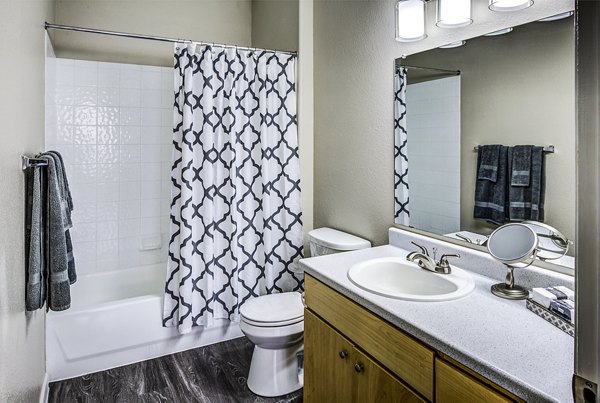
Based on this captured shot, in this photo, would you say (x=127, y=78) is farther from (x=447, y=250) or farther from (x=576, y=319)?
(x=576, y=319)

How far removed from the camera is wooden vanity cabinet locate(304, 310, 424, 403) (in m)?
1.23

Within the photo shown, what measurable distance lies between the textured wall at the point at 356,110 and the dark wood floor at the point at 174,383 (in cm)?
109

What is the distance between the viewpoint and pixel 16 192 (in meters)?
1.36

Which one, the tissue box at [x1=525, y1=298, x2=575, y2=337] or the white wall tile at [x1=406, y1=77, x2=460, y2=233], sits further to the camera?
the white wall tile at [x1=406, y1=77, x2=460, y2=233]

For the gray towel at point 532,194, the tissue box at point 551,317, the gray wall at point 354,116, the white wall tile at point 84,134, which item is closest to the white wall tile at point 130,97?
the white wall tile at point 84,134

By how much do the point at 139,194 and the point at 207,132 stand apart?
42.8 inches

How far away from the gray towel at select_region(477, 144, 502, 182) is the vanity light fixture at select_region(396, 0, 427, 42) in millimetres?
642

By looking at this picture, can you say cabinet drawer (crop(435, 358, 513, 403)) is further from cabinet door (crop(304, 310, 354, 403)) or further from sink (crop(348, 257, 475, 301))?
cabinet door (crop(304, 310, 354, 403))

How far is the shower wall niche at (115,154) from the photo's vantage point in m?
2.88

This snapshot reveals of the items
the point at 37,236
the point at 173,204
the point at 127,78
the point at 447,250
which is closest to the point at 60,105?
the point at 127,78

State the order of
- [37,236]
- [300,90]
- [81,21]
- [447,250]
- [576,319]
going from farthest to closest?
[81,21]
[300,90]
[447,250]
[37,236]
[576,319]

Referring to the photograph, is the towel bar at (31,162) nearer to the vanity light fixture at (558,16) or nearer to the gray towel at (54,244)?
the gray towel at (54,244)

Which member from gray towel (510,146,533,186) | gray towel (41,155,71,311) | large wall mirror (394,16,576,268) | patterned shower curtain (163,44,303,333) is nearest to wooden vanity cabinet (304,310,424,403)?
large wall mirror (394,16,576,268)

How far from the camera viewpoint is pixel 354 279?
1471mm
